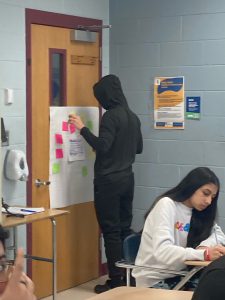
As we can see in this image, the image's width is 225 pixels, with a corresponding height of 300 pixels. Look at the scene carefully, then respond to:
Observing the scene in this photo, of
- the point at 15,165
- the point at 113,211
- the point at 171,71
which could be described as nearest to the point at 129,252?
the point at 15,165

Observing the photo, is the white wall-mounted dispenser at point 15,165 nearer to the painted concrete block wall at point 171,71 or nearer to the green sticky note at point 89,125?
the green sticky note at point 89,125

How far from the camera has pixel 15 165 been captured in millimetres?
4371

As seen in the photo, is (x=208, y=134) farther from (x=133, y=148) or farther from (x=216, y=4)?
(x=216, y=4)

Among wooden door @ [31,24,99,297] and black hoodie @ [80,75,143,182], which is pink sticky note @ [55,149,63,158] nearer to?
wooden door @ [31,24,99,297]

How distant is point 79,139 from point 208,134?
3.30ft

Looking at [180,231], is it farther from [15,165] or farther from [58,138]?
[58,138]

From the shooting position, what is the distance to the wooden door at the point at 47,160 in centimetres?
470

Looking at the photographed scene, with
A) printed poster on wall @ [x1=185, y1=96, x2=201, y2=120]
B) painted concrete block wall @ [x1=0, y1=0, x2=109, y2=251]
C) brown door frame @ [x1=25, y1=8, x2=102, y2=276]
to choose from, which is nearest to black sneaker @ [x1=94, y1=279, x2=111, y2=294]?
brown door frame @ [x1=25, y1=8, x2=102, y2=276]

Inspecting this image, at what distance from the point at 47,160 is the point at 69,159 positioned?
0.26 metres

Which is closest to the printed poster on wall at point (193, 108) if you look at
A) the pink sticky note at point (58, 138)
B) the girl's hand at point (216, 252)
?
the pink sticky note at point (58, 138)

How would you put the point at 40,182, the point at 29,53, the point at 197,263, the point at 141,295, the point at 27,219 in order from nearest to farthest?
the point at 141,295
the point at 197,263
the point at 27,219
the point at 29,53
the point at 40,182

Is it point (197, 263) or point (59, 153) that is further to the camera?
point (59, 153)

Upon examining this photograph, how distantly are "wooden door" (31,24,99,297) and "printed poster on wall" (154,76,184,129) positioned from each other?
0.51 m

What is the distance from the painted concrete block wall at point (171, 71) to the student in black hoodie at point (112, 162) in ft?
1.55
